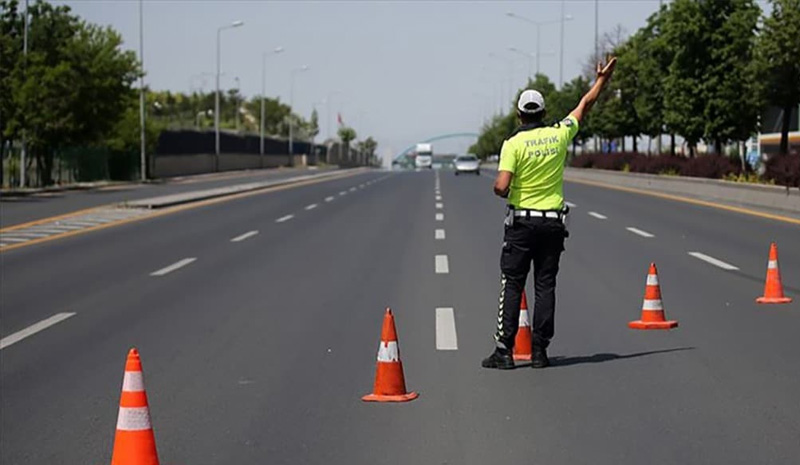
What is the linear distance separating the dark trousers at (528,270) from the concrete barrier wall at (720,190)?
74.2 feet

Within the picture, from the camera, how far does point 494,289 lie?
14.9 meters

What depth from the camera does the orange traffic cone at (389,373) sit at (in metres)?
8.23

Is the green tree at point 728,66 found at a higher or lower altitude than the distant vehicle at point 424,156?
higher

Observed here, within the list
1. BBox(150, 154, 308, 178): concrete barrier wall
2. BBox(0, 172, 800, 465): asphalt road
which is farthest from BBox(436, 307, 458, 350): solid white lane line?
BBox(150, 154, 308, 178): concrete barrier wall

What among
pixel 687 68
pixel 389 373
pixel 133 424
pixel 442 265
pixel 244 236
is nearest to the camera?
pixel 133 424

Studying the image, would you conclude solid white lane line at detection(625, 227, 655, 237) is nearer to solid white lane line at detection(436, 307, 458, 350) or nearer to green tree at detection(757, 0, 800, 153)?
solid white lane line at detection(436, 307, 458, 350)

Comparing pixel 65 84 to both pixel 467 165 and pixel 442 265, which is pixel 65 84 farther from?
pixel 442 265

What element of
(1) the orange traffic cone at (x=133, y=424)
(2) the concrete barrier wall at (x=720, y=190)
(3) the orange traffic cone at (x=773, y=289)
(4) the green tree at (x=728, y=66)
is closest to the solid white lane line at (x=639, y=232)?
(2) the concrete barrier wall at (x=720, y=190)

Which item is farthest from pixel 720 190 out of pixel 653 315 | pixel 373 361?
pixel 373 361

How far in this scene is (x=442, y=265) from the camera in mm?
17875

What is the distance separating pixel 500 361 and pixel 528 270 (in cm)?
69

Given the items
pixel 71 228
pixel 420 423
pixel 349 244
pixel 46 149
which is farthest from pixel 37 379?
pixel 46 149

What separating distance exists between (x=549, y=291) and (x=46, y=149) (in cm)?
5560

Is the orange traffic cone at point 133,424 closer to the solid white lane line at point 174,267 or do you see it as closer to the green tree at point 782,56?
the solid white lane line at point 174,267
